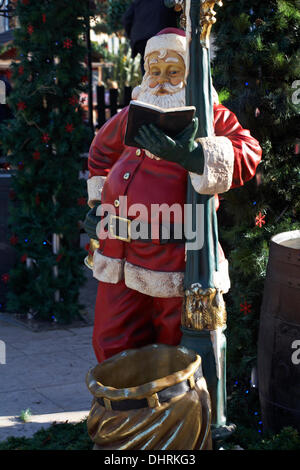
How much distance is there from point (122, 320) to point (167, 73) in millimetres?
1190

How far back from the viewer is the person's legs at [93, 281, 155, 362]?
3.35 metres

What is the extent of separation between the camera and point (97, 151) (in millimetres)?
3625

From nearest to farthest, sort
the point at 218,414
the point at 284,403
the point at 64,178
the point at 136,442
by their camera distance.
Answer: the point at 136,442 → the point at 218,414 → the point at 284,403 → the point at 64,178

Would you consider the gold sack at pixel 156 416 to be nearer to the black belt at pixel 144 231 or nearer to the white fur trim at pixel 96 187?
the black belt at pixel 144 231

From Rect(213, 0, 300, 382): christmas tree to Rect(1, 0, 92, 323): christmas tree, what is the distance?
217 centimetres

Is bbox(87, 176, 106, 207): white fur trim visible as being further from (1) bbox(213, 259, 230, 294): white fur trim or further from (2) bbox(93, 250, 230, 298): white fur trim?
(1) bbox(213, 259, 230, 294): white fur trim

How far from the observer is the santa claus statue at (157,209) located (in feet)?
10.1

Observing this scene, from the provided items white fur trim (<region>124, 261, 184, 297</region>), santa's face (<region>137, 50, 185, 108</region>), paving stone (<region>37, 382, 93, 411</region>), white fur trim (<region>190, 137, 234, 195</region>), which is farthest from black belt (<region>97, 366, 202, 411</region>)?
paving stone (<region>37, 382, 93, 411</region>)

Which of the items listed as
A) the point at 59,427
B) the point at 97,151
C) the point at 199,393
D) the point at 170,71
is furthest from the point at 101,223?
the point at 59,427

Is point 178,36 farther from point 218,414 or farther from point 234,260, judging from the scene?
point 218,414

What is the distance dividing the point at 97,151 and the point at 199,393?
1.41 m

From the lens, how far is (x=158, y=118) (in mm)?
2766

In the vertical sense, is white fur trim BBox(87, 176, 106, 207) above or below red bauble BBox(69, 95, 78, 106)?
below
